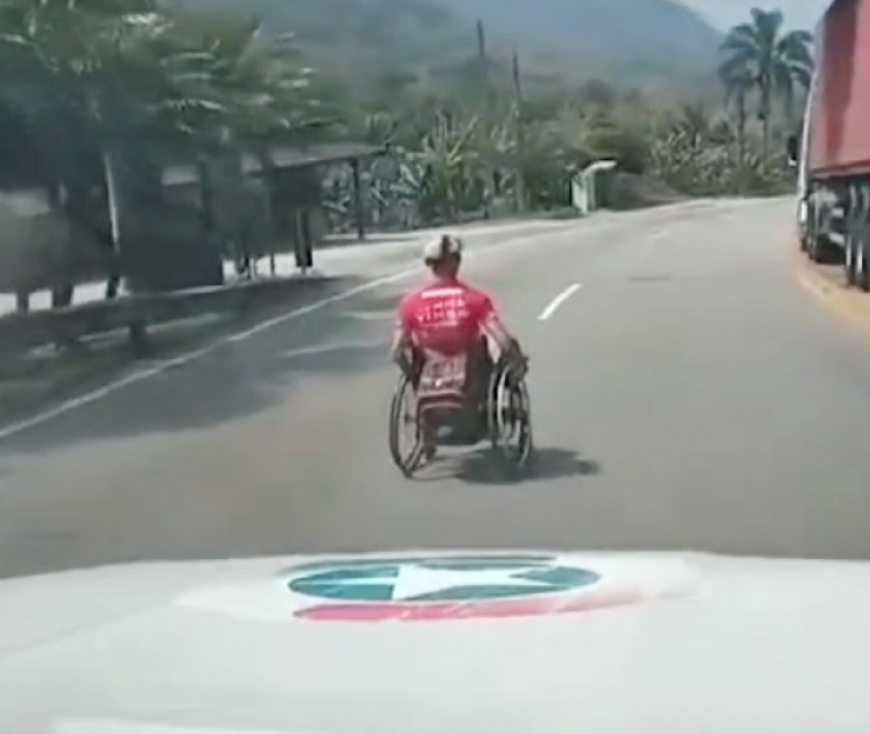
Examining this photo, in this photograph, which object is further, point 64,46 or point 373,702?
point 64,46

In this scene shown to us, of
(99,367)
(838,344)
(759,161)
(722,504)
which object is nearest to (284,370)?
(99,367)

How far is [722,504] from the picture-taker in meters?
10.5

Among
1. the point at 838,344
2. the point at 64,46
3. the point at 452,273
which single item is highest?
the point at 64,46

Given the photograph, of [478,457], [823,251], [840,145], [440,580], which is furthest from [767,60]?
[440,580]

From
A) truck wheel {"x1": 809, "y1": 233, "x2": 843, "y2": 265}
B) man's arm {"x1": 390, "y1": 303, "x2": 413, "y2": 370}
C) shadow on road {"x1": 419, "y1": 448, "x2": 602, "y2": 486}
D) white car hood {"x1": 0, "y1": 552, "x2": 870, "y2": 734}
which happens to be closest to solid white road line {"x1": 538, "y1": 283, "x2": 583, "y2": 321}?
truck wheel {"x1": 809, "y1": 233, "x2": 843, "y2": 265}

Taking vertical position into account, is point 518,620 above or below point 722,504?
above

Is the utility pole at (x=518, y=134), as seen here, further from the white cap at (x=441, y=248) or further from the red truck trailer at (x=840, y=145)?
the white cap at (x=441, y=248)

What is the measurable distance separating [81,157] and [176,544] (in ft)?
48.8

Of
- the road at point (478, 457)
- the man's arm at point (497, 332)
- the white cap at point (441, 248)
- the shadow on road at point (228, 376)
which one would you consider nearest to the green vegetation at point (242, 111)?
the shadow on road at point (228, 376)

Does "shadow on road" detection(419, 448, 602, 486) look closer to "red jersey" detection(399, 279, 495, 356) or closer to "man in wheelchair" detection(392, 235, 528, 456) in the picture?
"man in wheelchair" detection(392, 235, 528, 456)

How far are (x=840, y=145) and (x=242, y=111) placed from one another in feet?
24.7

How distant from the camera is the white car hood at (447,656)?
2229 millimetres

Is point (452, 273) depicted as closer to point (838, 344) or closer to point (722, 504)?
point (722, 504)

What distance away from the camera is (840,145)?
27.4 meters
